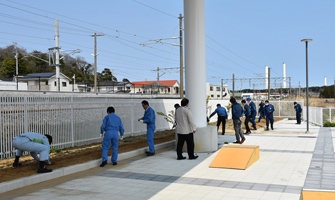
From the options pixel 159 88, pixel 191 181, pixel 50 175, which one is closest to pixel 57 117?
pixel 50 175

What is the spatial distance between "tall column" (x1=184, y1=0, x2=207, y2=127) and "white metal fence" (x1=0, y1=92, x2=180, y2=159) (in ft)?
15.8

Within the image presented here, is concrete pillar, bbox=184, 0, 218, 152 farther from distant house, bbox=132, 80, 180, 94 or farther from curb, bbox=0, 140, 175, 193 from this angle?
distant house, bbox=132, 80, 180, 94

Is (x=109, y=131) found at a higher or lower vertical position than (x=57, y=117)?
lower

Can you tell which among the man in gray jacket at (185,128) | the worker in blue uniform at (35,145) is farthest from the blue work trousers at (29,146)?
the man in gray jacket at (185,128)

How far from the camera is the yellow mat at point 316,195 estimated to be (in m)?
4.73

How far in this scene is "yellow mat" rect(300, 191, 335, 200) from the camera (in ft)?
15.5

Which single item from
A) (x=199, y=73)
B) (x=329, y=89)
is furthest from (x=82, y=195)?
(x=329, y=89)

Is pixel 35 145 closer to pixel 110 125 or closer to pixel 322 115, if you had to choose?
pixel 110 125

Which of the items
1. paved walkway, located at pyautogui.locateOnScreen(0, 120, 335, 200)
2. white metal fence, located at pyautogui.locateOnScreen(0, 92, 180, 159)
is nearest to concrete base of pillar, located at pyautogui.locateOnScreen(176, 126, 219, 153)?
paved walkway, located at pyautogui.locateOnScreen(0, 120, 335, 200)

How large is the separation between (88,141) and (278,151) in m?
7.73

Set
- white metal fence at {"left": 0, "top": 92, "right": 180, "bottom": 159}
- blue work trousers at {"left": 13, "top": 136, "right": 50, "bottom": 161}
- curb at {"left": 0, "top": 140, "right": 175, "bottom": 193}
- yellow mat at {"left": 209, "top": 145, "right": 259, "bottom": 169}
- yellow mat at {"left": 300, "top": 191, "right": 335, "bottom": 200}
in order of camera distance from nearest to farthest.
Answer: yellow mat at {"left": 300, "top": 191, "right": 335, "bottom": 200} → curb at {"left": 0, "top": 140, "right": 175, "bottom": 193} → blue work trousers at {"left": 13, "top": 136, "right": 50, "bottom": 161} → yellow mat at {"left": 209, "top": 145, "right": 259, "bottom": 169} → white metal fence at {"left": 0, "top": 92, "right": 180, "bottom": 159}

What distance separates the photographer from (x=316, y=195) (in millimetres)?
4766

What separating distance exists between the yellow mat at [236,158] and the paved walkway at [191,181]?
0.24 metres

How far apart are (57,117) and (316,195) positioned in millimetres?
10054
